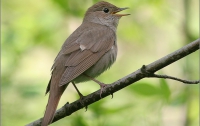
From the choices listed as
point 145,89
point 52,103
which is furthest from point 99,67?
point 145,89

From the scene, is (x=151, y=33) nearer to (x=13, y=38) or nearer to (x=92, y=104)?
(x=13, y=38)

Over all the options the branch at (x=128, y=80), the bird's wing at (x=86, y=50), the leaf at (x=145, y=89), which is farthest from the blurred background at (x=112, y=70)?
the bird's wing at (x=86, y=50)

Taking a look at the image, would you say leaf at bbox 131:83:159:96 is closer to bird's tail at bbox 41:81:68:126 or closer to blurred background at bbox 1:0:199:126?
blurred background at bbox 1:0:199:126

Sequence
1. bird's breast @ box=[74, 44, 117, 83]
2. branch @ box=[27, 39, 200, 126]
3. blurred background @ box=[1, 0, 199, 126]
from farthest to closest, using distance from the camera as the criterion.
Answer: bird's breast @ box=[74, 44, 117, 83], blurred background @ box=[1, 0, 199, 126], branch @ box=[27, 39, 200, 126]

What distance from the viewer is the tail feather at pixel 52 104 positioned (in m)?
4.78

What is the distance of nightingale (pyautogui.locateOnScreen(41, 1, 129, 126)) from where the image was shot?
17.3 feet

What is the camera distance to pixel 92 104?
5.18 metres

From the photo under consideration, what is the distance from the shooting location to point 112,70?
8.02m

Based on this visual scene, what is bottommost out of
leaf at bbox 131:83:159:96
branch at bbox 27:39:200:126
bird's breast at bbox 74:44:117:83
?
→ leaf at bbox 131:83:159:96

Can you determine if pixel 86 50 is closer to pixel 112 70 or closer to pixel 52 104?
pixel 52 104

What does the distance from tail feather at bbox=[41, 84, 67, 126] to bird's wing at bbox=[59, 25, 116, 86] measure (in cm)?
11

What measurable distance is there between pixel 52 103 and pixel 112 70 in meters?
3.09

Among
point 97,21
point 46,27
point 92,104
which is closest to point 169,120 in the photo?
point 97,21

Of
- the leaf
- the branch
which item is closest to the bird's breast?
the branch
